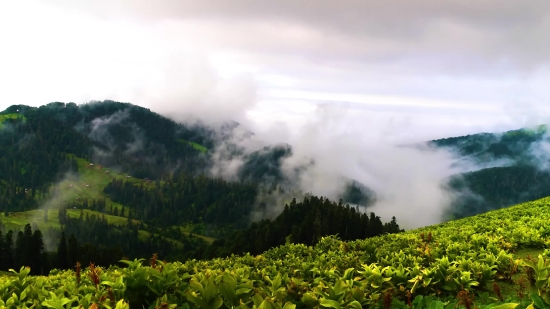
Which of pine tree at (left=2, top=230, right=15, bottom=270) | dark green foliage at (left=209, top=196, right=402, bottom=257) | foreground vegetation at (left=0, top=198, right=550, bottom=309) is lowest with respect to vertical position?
pine tree at (left=2, top=230, right=15, bottom=270)

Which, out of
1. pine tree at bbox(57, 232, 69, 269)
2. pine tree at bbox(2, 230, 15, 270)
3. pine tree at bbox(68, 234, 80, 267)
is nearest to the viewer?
pine tree at bbox(68, 234, 80, 267)

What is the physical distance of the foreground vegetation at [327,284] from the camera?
5.68 meters

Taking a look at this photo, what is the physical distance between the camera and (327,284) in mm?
7414

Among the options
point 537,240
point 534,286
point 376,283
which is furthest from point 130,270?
point 537,240

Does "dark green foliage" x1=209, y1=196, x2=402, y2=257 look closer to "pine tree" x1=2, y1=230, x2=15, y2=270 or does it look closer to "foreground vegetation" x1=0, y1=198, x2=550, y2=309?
"pine tree" x1=2, y1=230, x2=15, y2=270

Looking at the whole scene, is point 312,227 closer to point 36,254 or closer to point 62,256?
point 62,256

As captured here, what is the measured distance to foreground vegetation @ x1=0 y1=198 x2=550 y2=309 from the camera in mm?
5680

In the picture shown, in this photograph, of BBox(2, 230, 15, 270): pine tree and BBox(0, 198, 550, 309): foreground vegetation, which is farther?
BBox(2, 230, 15, 270): pine tree

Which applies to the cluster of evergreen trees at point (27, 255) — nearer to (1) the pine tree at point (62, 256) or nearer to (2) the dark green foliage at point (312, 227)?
(1) the pine tree at point (62, 256)

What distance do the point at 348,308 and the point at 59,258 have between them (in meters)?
117

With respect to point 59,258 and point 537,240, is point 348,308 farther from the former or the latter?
point 59,258

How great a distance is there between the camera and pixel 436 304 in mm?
5809

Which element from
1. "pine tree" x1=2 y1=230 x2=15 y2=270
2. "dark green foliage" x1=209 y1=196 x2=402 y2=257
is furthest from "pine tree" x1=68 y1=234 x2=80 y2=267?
"dark green foliage" x1=209 y1=196 x2=402 y2=257

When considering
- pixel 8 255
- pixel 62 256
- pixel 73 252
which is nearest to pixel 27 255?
pixel 8 255
